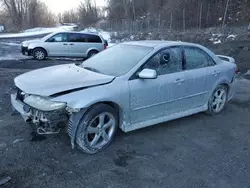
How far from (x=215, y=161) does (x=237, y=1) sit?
20079mm

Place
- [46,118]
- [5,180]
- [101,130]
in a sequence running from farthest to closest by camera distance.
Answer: [101,130] → [46,118] → [5,180]

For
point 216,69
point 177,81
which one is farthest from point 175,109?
point 216,69

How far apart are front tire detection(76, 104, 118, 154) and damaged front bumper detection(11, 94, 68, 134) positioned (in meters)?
0.28

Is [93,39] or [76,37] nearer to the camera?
[76,37]

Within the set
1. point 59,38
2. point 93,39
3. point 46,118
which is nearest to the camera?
point 46,118

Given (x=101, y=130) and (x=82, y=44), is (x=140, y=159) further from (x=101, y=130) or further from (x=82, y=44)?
(x=82, y=44)

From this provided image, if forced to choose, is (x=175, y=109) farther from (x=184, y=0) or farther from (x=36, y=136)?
(x=184, y=0)

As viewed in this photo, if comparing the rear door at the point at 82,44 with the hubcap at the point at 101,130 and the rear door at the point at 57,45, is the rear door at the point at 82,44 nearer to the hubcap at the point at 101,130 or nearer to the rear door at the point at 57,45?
the rear door at the point at 57,45

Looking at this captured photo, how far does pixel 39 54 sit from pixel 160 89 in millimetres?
10285

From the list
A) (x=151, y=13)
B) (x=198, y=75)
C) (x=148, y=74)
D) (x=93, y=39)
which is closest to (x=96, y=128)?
(x=148, y=74)

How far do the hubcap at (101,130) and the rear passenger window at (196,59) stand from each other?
1.86 m

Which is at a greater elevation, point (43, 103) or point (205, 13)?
point (205, 13)

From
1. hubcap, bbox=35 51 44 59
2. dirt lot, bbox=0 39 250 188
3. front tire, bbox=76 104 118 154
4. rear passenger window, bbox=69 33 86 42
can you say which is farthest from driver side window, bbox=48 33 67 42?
front tire, bbox=76 104 118 154

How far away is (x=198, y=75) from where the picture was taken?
477 centimetres
